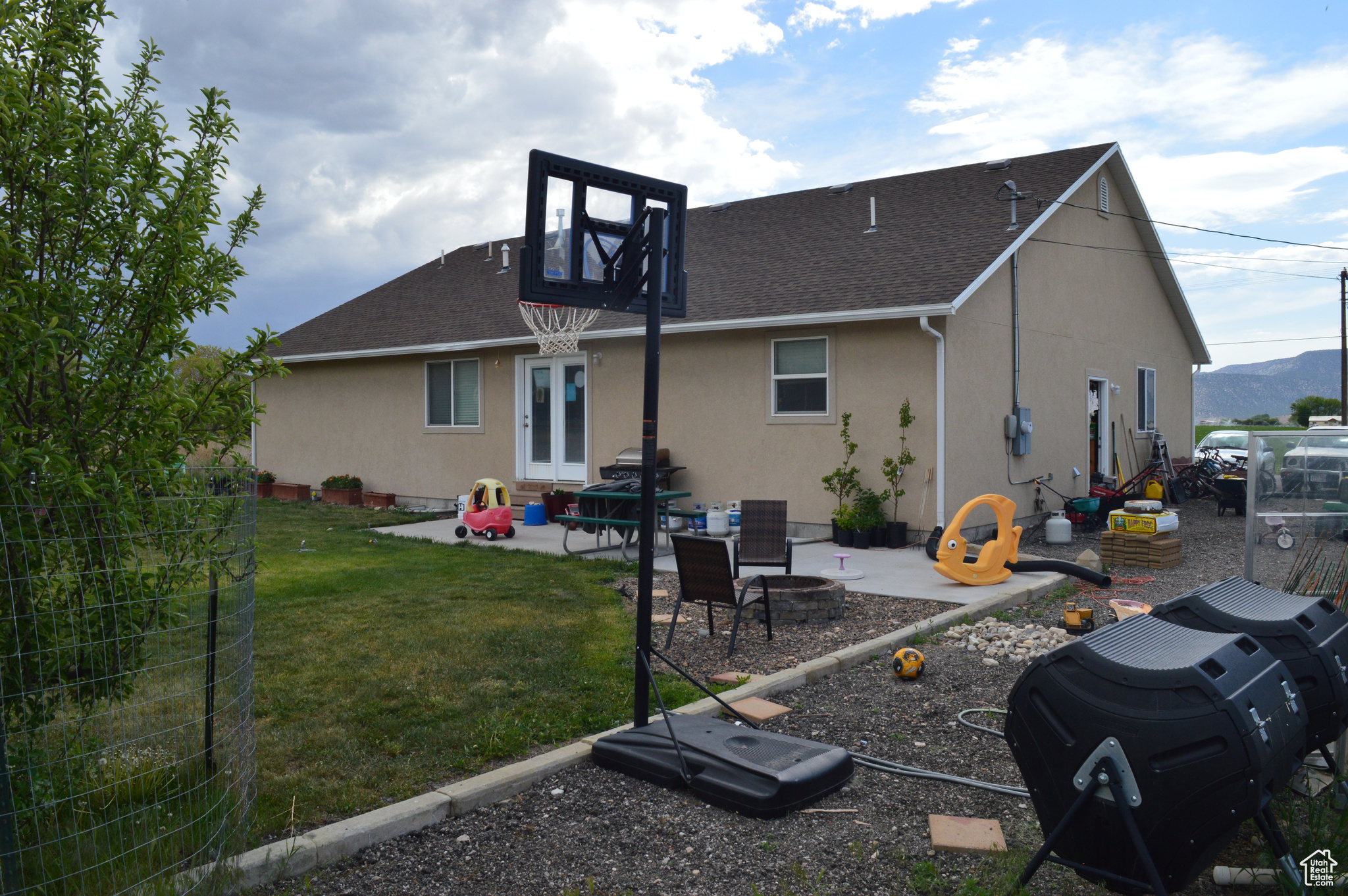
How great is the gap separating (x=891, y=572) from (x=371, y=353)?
11.8 m

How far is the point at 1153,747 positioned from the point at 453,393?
15.2m

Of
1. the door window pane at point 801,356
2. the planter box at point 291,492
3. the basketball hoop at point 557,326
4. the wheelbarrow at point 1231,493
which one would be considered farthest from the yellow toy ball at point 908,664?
the planter box at point 291,492

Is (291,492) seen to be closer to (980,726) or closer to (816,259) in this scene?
(816,259)

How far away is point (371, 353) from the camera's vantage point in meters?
17.1

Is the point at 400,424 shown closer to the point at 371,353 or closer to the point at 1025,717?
the point at 371,353

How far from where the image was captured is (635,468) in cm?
1341

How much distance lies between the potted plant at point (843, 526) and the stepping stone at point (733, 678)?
614cm

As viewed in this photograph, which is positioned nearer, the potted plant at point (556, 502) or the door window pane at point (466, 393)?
the potted plant at point (556, 502)

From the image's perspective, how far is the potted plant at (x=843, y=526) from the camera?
1148cm

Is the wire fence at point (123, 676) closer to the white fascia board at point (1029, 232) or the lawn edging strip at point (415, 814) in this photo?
the lawn edging strip at point (415, 814)

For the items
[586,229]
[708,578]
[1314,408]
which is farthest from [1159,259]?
[1314,408]

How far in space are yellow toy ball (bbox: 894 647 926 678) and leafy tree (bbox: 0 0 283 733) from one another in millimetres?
4023

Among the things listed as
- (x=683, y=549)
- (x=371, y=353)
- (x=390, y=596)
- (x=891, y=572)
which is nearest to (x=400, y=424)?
(x=371, y=353)

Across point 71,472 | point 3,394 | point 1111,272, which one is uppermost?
point 1111,272
